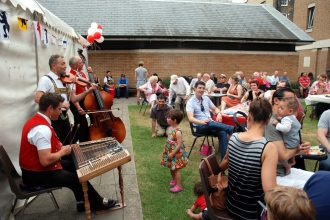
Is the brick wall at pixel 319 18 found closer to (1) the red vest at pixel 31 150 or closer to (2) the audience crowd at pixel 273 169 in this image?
(2) the audience crowd at pixel 273 169

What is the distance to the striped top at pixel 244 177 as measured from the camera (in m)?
2.38

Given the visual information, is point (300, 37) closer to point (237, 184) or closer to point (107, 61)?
point (107, 61)

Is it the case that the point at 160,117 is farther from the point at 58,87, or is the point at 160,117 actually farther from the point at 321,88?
the point at 321,88

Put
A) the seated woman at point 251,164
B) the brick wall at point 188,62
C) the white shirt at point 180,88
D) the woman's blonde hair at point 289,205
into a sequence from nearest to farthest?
the woman's blonde hair at point 289,205 < the seated woman at point 251,164 < the white shirt at point 180,88 < the brick wall at point 188,62

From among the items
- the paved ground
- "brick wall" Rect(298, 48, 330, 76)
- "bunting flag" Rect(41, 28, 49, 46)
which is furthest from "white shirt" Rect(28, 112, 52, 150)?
"brick wall" Rect(298, 48, 330, 76)

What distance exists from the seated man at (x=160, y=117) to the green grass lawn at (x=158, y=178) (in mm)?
272

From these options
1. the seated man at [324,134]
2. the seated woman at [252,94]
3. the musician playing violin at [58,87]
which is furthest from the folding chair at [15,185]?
the seated woman at [252,94]

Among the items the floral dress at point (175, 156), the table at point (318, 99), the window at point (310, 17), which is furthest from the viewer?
the window at point (310, 17)

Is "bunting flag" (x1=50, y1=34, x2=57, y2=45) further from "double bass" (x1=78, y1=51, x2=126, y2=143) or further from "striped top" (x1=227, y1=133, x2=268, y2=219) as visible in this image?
"striped top" (x1=227, y1=133, x2=268, y2=219)

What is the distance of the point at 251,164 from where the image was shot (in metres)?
2.38

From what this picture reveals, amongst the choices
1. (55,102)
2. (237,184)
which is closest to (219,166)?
(237,184)

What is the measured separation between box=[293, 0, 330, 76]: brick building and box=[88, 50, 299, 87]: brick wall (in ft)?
14.3

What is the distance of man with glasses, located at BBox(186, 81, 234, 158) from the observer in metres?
5.17

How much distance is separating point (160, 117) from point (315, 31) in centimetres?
1932
